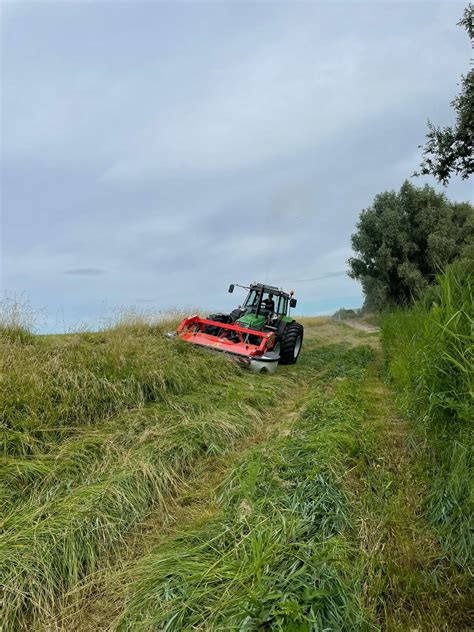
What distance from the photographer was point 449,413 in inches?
141

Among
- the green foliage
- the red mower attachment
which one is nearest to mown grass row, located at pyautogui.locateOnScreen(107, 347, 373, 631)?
the green foliage

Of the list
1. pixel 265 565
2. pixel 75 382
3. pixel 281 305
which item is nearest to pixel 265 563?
pixel 265 565

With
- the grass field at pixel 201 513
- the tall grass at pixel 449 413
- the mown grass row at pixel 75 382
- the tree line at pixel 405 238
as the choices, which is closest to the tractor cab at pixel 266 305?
the mown grass row at pixel 75 382

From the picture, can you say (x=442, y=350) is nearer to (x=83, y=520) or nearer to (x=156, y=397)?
(x=83, y=520)

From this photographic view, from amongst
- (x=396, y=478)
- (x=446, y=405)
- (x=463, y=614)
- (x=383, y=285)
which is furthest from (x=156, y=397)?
(x=383, y=285)

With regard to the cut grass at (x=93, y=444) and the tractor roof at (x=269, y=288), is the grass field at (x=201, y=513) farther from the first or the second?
the tractor roof at (x=269, y=288)

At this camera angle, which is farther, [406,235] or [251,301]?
[406,235]

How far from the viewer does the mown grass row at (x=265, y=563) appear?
1979 mm

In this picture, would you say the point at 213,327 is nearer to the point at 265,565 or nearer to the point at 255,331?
the point at 255,331

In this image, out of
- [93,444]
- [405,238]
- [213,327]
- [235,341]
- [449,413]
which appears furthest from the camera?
[405,238]

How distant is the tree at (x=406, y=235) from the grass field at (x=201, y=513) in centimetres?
2328

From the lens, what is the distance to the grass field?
2.16 metres

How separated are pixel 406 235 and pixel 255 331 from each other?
22254 mm

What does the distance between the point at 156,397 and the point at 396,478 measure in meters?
3.81
